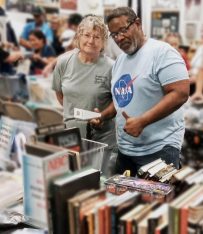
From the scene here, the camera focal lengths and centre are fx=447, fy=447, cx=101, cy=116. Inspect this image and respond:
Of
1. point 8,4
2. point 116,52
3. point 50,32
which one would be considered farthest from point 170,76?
point 8,4

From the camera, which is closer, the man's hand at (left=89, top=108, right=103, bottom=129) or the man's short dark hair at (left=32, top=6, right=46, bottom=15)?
the man's hand at (left=89, top=108, right=103, bottom=129)

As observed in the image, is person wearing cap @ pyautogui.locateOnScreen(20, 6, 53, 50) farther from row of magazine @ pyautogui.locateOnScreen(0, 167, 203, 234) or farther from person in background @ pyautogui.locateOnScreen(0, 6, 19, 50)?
row of magazine @ pyautogui.locateOnScreen(0, 167, 203, 234)

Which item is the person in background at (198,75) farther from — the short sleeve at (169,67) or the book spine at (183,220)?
the book spine at (183,220)

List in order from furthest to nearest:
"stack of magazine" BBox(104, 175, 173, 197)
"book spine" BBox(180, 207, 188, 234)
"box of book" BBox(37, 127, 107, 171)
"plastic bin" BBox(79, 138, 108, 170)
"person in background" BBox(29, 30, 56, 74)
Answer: "person in background" BBox(29, 30, 56, 74)
"stack of magazine" BBox(104, 175, 173, 197)
"plastic bin" BBox(79, 138, 108, 170)
"box of book" BBox(37, 127, 107, 171)
"book spine" BBox(180, 207, 188, 234)

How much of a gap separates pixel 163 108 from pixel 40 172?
900mm

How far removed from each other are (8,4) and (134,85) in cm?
590

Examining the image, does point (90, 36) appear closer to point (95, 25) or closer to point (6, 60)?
point (95, 25)

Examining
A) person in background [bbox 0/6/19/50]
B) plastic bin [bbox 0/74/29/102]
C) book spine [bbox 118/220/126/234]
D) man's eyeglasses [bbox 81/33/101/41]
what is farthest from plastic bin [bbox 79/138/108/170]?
person in background [bbox 0/6/19/50]

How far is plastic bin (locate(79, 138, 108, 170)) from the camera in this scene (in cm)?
138

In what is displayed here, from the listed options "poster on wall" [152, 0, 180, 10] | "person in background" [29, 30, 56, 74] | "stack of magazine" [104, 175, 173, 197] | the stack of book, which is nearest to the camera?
"stack of magazine" [104, 175, 173, 197]

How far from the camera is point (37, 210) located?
1.23m

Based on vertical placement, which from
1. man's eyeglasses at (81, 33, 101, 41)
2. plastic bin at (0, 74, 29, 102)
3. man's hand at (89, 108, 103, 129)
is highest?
man's eyeglasses at (81, 33, 101, 41)

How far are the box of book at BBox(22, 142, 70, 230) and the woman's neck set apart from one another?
1210 millimetres

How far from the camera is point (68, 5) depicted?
6562 mm
